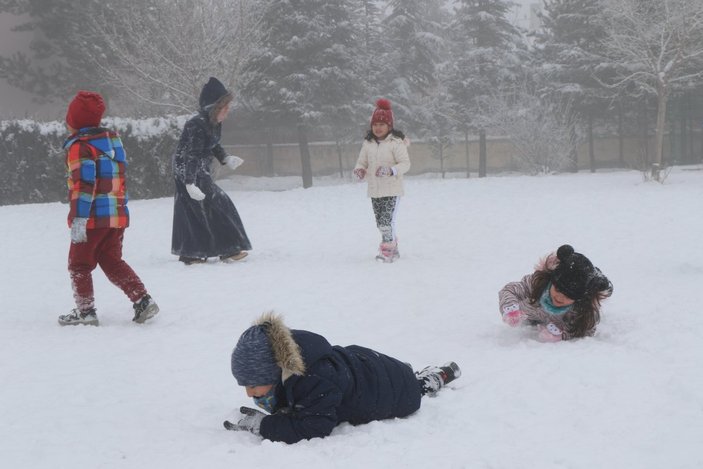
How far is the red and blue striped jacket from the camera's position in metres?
Result: 5.78

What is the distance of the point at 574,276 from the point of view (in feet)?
16.7

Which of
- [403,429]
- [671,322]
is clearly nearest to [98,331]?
[403,429]

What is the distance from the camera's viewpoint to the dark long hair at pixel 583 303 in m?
5.12

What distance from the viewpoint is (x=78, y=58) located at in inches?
1113

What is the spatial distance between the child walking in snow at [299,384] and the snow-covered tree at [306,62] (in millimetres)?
23881

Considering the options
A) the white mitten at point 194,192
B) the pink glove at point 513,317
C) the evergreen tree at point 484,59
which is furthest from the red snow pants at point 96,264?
the evergreen tree at point 484,59

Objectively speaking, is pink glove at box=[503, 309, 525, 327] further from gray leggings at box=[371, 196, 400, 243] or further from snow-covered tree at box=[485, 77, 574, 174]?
snow-covered tree at box=[485, 77, 574, 174]

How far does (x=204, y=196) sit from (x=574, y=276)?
4.81 metres

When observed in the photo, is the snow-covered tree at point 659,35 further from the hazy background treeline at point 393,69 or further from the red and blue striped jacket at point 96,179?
the red and blue striped jacket at point 96,179

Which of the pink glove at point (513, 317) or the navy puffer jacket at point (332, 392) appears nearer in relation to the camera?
the navy puffer jacket at point (332, 392)

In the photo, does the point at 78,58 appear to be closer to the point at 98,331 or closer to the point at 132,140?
the point at 132,140

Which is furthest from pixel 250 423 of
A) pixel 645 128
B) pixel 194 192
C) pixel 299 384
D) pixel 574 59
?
pixel 645 128

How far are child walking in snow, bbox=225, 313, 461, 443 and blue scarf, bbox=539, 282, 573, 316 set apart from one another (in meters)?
2.03

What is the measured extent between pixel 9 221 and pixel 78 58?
55.0 feet
